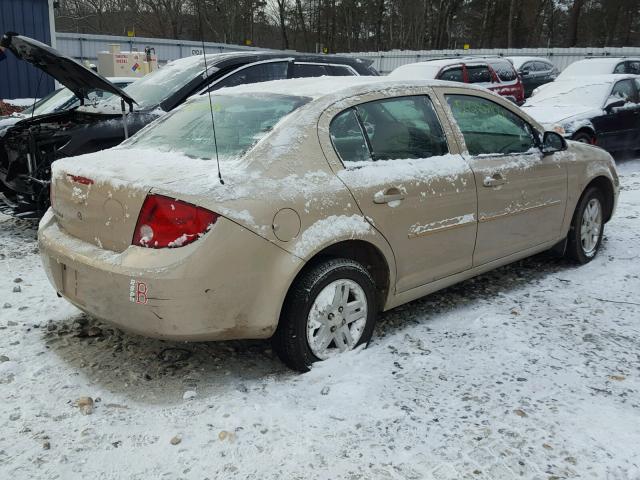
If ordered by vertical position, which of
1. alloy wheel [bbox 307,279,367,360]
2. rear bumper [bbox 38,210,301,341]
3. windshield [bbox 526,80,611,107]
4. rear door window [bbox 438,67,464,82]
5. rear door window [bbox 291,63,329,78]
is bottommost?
alloy wheel [bbox 307,279,367,360]

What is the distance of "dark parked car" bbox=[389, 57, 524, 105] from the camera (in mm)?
12820

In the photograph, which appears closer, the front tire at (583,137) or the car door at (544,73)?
the front tire at (583,137)

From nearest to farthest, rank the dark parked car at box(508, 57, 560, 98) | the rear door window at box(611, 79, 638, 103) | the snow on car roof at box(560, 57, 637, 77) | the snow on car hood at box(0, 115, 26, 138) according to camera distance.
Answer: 1. the snow on car hood at box(0, 115, 26, 138)
2. the rear door window at box(611, 79, 638, 103)
3. the snow on car roof at box(560, 57, 637, 77)
4. the dark parked car at box(508, 57, 560, 98)

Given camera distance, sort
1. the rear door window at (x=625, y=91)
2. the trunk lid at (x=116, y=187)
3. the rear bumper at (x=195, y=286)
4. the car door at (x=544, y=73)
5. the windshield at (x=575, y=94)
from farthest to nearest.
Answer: the car door at (x=544, y=73) → the rear door window at (x=625, y=91) → the windshield at (x=575, y=94) → the trunk lid at (x=116, y=187) → the rear bumper at (x=195, y=286)

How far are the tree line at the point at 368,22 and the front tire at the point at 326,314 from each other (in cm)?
4719

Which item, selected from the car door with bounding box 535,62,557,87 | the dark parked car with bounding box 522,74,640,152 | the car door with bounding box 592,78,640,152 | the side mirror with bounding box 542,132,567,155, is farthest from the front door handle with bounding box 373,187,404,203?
the car door with bounding box 535,62,557,87

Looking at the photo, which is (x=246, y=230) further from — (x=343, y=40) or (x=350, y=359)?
(x=343, y=40)

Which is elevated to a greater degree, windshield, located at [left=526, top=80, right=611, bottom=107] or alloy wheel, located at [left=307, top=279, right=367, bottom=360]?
windshield, located at [left=526, top=80, right=611, bottom=107]

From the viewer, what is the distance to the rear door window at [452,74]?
504 inches

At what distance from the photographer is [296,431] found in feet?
9.17

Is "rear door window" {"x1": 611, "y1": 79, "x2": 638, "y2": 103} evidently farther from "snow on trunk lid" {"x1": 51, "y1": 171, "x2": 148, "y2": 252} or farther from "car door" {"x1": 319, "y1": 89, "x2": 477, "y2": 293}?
"snow on trunk lid" {"x1": 51, "y1": 171, "x2": 148, "y2": 252}

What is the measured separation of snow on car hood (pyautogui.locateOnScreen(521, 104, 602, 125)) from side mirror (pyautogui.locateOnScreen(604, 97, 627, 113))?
0.25 m

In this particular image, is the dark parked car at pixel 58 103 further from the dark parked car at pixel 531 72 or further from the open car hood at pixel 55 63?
the dark parked car at pixel 531 72

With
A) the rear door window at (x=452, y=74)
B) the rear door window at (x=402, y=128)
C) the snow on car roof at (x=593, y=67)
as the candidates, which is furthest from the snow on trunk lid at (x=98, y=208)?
the snow on car roof at (x=593, y=67)
